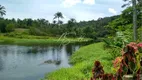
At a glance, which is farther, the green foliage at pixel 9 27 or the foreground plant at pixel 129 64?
the green foliage at pixel 9 27

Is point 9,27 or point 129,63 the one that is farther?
point 9,27

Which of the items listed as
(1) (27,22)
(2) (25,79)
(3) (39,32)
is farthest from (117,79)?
(1) (27,22)

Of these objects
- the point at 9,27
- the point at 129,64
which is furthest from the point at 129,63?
the point at 9,27

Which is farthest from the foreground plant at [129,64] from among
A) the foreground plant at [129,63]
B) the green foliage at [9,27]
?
the green foliage at [9,27]

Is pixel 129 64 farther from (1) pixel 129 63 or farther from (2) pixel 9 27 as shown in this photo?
(2) pixel 9 27

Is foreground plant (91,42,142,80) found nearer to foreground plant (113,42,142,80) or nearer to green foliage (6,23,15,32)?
foreground plant (113,42,142,80)

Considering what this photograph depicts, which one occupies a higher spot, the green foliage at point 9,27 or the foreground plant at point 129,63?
the green foliage at point 9,27

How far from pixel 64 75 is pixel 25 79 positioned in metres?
3.03

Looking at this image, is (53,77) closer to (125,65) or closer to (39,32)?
(125,65)

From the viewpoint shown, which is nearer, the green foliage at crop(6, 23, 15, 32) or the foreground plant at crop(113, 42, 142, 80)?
the foreground plant at crop(113, 42, 142, 80)

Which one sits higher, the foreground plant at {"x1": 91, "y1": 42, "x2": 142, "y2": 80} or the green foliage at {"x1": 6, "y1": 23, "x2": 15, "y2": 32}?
the green foliage at {"x1": 6, "y1": 23, "x2": 15, "y2": 32}

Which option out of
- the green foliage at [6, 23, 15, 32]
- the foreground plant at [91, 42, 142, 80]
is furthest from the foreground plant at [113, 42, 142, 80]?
the green foliage at [6, 23, 15, 32]

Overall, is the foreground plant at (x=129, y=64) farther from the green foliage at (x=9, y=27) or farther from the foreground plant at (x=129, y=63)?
the green foliage at (x=9, y=27)

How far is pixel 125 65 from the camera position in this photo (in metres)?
3.60
